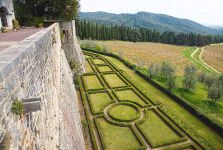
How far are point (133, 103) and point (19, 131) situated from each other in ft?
92.3

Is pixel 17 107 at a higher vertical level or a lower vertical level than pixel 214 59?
higher

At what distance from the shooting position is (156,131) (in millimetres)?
25234

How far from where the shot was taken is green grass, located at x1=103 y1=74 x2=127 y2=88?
38.3 metres

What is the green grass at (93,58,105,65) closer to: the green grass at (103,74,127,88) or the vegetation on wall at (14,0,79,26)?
the green grass at (103,74,127,88)

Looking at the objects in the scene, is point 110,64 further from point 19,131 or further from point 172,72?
point 19,131

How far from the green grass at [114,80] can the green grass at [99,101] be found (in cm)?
385

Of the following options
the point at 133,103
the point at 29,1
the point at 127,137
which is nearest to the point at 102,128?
the point at 127,137

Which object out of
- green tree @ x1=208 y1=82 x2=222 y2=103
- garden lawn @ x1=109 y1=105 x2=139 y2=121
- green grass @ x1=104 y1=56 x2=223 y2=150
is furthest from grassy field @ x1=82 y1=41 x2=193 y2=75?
garden lawn @ x1=109 y1=105 x2=139 y2=121

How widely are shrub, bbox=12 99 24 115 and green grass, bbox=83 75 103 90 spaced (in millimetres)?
30911

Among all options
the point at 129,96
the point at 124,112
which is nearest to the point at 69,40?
the point at 129,96

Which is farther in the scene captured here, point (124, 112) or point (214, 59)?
point (214, 59)

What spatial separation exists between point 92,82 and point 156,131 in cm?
1696

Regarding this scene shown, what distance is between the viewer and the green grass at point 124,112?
1094 inches

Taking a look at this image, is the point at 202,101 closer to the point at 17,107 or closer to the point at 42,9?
the point at 42,9
